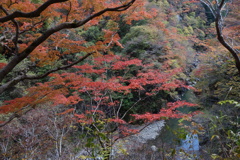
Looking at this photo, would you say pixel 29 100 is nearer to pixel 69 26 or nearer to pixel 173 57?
pixel 69 26

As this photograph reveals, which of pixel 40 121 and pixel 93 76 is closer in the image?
pixel 40 121

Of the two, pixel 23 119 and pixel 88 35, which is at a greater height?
pixel 88 35

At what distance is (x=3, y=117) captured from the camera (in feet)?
20.0

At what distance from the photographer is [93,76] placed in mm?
11016

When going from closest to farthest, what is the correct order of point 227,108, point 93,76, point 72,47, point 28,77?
point 28,77, point 72,47, point 227,108, point 93,76

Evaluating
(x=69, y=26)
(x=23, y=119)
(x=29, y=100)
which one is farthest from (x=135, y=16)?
(x=23, y=119)

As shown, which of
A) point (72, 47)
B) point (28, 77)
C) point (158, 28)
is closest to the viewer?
point (28, 77)

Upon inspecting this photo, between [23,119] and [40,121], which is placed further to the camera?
[23,119]

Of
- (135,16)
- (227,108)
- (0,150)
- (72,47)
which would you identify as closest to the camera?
(72,47)

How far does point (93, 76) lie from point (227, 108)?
792cm

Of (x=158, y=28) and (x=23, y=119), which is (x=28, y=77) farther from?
(x=158, y=28)

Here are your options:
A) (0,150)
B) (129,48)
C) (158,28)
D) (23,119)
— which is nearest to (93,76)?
(129,48)

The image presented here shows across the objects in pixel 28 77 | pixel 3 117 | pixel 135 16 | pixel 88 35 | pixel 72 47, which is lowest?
pixel 3 117

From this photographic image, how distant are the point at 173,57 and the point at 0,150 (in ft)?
40.1
